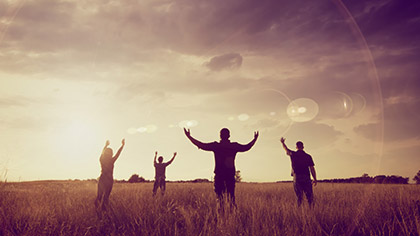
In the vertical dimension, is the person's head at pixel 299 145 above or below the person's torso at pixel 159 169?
above

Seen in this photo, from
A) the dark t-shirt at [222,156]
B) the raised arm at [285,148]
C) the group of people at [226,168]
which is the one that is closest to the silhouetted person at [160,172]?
the group of people at [226,168]

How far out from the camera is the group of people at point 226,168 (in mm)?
6285

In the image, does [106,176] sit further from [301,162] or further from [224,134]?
[301,162]

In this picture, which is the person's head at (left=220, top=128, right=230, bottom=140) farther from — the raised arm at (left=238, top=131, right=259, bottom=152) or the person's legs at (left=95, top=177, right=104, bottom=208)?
the person's legs at (left=95, top=177, right=104, bottom=208)

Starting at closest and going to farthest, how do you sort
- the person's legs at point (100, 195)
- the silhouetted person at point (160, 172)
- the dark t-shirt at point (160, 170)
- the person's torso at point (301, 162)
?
the person's legs at point (100, 195) < the person's torso at point (301, 162) < the silhouetted person at point (160, 172) < the dark t-shirt at point (160, 170)

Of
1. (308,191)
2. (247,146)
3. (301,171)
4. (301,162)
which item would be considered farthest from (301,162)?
(247,146)

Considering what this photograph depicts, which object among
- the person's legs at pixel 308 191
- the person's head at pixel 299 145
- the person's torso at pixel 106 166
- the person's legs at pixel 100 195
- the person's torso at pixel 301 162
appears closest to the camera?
the person's legs at pixel 100 195

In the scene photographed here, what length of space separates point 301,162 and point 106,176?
235 inches

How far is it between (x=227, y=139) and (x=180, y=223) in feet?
6.95

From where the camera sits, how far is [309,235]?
4.38m

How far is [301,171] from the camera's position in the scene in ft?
28.2

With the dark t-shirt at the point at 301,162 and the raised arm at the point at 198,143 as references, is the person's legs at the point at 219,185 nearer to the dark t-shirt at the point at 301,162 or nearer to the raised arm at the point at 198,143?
the raised arm at the point at 198,143

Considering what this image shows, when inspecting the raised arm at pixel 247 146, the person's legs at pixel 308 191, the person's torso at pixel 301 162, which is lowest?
the person's legs at pixel 308 191

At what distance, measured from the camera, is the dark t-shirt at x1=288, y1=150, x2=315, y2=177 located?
8609 mm
